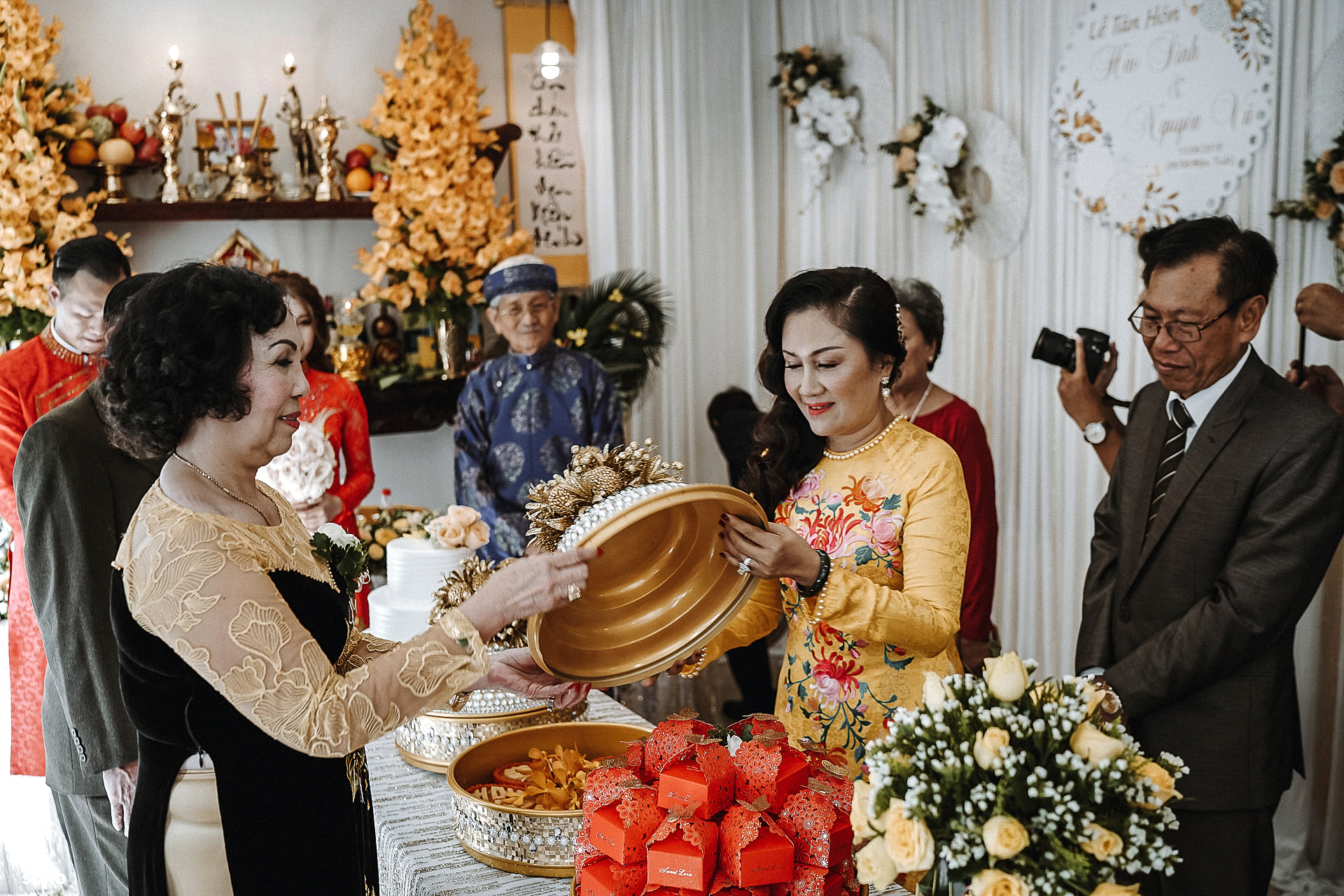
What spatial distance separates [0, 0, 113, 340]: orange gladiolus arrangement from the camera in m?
4.01

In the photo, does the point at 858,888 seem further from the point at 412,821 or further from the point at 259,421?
the point at 259,421

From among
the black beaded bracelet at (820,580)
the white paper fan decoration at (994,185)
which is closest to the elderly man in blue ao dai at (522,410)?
the white paper fan decoration at (994,185)

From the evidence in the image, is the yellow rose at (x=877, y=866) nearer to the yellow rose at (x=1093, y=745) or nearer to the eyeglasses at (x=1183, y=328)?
the yellow rose at (x=1093, y=745)

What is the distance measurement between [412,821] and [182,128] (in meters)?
4.11

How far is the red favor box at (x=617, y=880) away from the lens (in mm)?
1315

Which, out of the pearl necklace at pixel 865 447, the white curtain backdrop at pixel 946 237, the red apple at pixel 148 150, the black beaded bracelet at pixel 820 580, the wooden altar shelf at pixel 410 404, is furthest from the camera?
the wooden altar shelf at pixel 410 404

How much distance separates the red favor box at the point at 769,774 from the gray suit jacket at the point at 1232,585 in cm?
97

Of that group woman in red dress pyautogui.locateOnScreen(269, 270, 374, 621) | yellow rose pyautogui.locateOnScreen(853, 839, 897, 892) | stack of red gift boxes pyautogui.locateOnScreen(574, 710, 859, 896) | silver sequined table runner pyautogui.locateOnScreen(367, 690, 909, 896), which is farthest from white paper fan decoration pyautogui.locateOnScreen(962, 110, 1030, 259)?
yellow rose pyautogui.locateOnScreen(853, 839, 897, 892)

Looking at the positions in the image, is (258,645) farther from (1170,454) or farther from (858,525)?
(1170,454)

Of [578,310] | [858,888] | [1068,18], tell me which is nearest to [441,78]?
[578,310]

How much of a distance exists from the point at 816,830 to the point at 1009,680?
33cm

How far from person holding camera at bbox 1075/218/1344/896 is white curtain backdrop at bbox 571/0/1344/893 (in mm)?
1525

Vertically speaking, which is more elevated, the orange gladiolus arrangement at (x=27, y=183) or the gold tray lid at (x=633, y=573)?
the orange gladiolus arrangement at (x=27, y=183)

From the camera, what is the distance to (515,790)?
1703 mm
